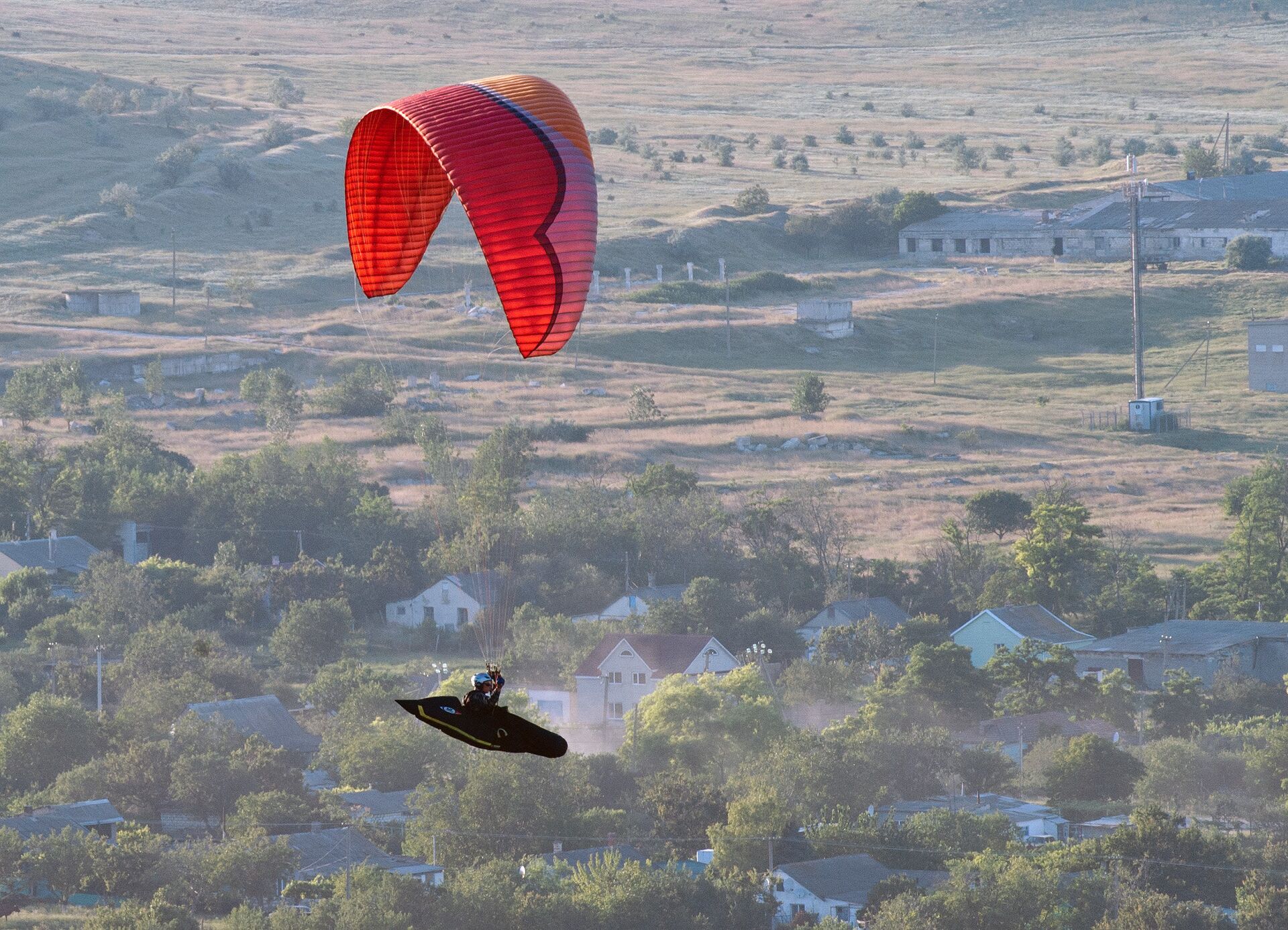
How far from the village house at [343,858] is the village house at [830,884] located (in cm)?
598

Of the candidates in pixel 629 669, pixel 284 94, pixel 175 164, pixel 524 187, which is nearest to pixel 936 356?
pixel 629 669

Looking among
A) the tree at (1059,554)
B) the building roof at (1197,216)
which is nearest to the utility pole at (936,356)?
the building roof at (1197,216)

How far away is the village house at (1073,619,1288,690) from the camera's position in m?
46.1

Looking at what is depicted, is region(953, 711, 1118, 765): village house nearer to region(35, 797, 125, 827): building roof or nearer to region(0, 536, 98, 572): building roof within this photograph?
region(35, 797, 125, 827): building roof

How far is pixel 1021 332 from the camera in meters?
90.0

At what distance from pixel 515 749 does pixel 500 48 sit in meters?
166

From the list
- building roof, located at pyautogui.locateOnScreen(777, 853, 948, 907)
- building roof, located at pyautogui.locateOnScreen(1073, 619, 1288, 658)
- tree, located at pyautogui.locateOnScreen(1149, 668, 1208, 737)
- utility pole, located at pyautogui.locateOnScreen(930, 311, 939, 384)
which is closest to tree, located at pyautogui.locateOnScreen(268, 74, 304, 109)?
utility pole, located at pyautogui.locateOnScreen(930, 311, 939, 384)

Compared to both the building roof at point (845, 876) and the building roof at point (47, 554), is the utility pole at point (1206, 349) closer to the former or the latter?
the building roof at point (47, 554)

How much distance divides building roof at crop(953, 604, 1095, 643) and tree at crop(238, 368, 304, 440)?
2760cm

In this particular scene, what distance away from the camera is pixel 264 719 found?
42625mm

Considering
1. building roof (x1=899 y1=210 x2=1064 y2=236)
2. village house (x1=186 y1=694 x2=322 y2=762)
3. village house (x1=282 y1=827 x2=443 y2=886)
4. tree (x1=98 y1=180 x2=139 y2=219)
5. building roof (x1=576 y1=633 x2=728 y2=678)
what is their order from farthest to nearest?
building roof (x1=899 y1=210 x2=1064 y2=236)
tree (x1=98 y1=180 x2=139 y2=219)
building roof (x1=576 y1=633 x2=728 y2=678)
village house (x1=186 y1=694 x2=322 y2=762)
village house (x1=282 y1=827 x2=443 y2=886)

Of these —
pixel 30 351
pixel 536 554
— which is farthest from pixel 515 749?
pixel 30 351

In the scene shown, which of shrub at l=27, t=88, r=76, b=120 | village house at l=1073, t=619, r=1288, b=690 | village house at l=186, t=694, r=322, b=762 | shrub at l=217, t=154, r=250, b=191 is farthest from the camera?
shrub at l=27, t=88, r=76, b=120

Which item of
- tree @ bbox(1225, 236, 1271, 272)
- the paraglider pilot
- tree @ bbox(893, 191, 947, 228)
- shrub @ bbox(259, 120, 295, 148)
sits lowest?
the paraglider pilot
